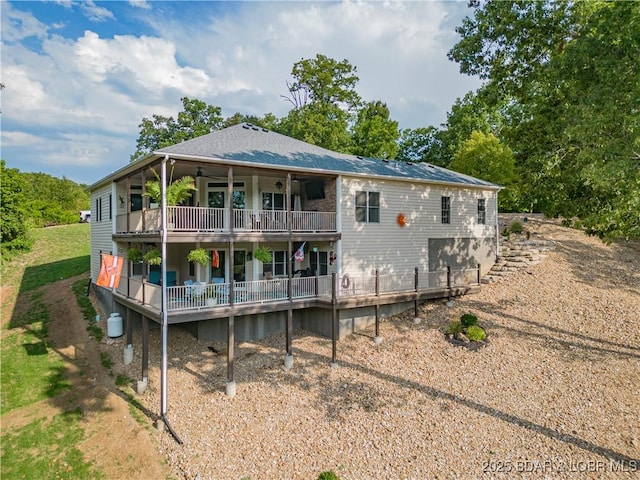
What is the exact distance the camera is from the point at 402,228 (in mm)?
17828

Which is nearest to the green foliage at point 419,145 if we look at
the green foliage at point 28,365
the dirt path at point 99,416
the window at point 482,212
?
the window at point 482,212

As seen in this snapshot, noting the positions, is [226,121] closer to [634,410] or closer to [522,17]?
[522,17]

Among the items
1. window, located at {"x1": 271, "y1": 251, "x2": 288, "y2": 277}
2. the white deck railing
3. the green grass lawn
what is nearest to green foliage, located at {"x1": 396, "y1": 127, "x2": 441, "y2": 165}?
the white deck railing

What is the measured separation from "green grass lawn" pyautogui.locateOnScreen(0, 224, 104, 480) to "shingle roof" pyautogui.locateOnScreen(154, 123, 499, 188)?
9.05m

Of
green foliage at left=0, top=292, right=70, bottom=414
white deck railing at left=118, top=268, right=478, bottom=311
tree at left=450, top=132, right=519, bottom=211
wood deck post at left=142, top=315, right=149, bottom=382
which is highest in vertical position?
tree at left=450, top=132, right=519, bottom=211

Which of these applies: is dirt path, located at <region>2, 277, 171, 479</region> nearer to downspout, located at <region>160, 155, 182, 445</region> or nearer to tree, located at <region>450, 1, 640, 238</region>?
downspout, located at <region>160, 155, 182, 445</region>

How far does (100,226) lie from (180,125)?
24909mm

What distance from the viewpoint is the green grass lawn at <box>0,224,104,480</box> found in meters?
9.84

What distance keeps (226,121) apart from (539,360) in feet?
137

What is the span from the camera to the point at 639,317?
45.8 ft

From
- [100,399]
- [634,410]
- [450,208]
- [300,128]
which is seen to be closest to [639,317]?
[634,410]

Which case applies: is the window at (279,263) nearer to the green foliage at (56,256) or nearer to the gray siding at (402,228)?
the gray siding at (402,228)

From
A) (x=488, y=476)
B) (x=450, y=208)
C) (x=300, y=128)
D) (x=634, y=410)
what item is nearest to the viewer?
(x=488, y=476)

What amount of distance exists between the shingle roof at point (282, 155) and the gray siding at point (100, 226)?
266 inches
